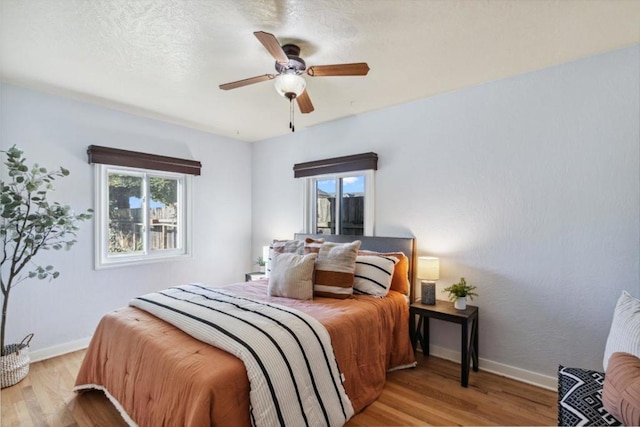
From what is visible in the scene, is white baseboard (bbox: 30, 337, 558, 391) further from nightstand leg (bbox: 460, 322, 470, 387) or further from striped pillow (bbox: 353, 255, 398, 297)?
striped pillow (bbox: 353, 255, 398, 297)

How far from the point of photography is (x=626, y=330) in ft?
4.82

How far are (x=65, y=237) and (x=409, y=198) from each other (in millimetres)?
3425

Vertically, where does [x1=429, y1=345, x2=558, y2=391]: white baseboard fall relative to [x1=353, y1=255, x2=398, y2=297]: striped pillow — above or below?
below

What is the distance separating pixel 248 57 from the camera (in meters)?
2.23

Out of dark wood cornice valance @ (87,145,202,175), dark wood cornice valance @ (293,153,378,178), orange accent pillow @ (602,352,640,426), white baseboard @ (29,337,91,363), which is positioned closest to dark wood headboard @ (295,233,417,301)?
dark wood cornice valance @ (293,153,378,178)

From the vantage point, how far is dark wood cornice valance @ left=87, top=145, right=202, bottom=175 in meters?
3.11

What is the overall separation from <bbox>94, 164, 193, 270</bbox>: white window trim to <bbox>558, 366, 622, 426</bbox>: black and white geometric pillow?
12.5ft

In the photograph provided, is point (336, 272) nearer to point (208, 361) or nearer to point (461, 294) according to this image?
point (461, 294)

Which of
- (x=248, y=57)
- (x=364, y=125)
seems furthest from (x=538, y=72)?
(x=248, y=57)

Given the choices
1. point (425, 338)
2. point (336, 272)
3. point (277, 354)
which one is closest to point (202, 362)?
point (277, 354)

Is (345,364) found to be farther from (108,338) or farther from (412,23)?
(412,23)

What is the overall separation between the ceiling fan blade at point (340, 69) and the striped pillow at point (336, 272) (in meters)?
1.40

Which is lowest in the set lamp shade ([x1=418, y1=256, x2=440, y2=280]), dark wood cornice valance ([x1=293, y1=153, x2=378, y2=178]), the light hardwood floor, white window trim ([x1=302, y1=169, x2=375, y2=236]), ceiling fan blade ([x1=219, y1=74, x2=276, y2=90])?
the light hardwood floor

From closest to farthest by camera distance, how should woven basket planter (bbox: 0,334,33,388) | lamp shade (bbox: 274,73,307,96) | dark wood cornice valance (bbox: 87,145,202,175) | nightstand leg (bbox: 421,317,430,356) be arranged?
lamp shade (bbox: 274,73,307,96)
woven basket planter (bbox: 0,334,33,388)
nightstand leg (bbox: 421,317,430,356)
dark wood cornice valance (bbox: 87,145,202,175)
